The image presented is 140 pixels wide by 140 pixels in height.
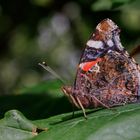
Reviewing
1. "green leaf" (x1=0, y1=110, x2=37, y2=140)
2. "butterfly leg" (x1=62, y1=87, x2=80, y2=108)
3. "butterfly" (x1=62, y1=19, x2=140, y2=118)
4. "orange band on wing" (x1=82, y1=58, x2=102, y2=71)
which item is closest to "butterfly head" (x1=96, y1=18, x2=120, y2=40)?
"butterfly" (x1=62, y1=19, x2=140, y2=118)

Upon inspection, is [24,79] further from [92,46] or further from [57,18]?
[92,46]

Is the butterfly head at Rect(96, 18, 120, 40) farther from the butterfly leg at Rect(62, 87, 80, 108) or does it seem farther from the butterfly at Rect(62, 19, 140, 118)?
the butterfly leg at Rect(62, 87, 80, 108)

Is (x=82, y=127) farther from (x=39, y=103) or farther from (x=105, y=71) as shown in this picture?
(x=39, y=103)

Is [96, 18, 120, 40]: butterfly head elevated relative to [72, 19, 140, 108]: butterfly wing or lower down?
elevated

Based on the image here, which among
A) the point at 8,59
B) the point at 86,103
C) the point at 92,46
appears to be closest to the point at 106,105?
the point at 86,103

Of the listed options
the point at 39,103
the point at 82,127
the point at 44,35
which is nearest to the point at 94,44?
the point at 82,127

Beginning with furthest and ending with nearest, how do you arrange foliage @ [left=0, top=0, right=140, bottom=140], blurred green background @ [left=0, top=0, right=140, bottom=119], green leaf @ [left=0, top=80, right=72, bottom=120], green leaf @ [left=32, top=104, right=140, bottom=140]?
1. blurred green background @ [left=0, top=0, right=140, bottom=119]
2. green leaf @ [left=0, top=80, right=72, bottom=120]
3. foliage @ [left=0, top=0, right=140, bottom=140]
4. green leaf @ [left=32, top=104, right=140, bottom=140]

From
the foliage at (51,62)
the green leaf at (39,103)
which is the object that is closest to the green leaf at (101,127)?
the foliage at (51,62)
